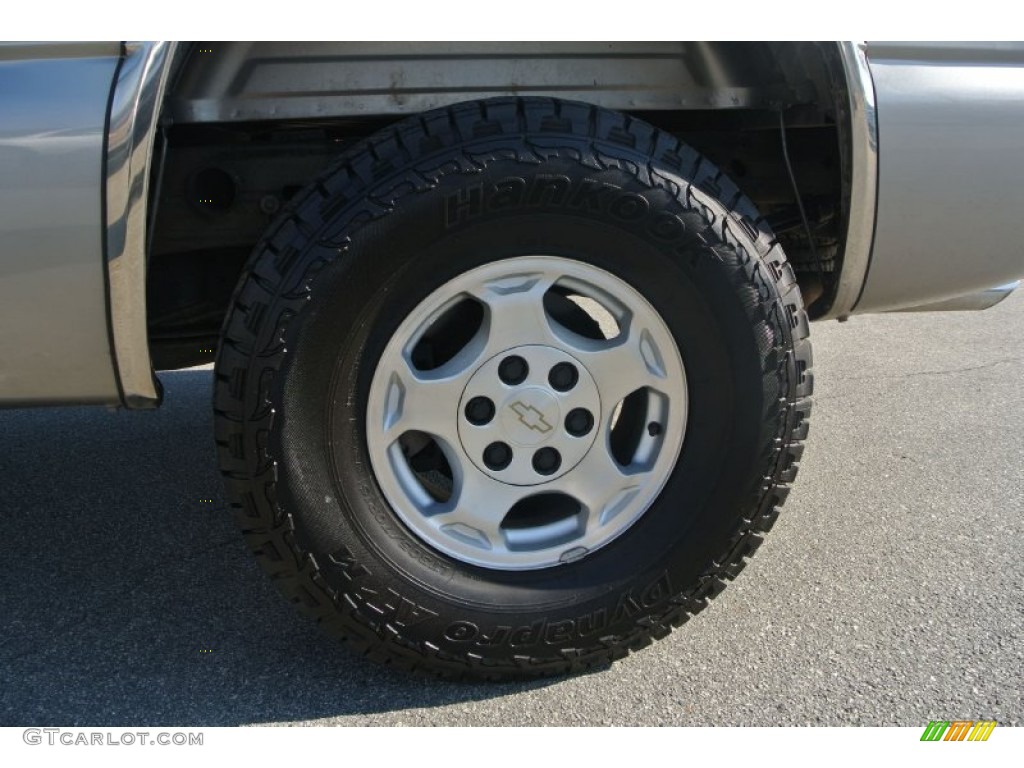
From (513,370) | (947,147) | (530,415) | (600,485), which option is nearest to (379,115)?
(513,370)

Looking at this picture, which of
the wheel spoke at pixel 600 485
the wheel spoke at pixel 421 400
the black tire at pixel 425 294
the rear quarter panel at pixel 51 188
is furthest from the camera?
the wheel spoke at pixel 600 485

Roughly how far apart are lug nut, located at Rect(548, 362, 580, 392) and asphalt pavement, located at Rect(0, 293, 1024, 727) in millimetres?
646

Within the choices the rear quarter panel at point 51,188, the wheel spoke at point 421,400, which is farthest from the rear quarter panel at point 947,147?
the rear quarter panel at point 51,188

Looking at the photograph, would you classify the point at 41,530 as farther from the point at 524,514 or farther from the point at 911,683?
the point at 911,683

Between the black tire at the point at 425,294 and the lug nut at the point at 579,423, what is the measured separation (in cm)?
22

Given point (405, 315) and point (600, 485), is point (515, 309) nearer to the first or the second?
point (405, 315)

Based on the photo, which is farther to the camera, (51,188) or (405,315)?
(405,315)

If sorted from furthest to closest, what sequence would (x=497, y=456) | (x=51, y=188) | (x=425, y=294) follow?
(x=497, y=456) → (x=425, y=294) → (x=51, y=188)

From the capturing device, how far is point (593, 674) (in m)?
2.11

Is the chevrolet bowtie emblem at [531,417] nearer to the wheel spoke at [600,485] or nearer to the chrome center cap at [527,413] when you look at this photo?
the chrome center cap at [527,413]

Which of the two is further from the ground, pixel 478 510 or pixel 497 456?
pixel 497 456

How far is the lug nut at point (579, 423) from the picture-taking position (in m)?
2.06

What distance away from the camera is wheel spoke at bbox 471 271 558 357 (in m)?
1.99
